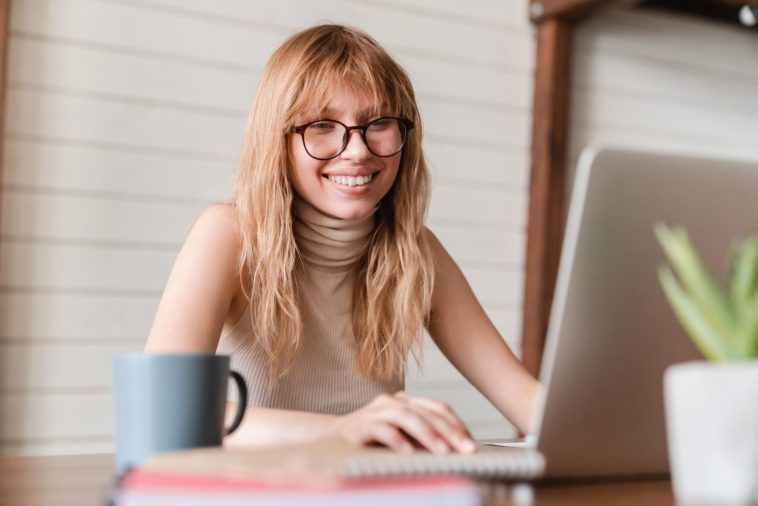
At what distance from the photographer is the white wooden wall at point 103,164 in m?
2.33

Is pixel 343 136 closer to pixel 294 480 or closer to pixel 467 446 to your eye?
pixel 467 446

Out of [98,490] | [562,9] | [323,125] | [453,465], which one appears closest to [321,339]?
[323,125]

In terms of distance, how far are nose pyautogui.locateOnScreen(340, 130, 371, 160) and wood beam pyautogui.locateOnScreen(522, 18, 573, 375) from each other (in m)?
1.74

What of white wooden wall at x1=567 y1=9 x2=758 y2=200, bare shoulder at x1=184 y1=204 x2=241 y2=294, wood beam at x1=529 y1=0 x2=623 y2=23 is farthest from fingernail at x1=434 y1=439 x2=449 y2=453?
white wooden wall at x1=567 y1=9 x2=758 y2=200

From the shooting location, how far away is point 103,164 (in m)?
2.43

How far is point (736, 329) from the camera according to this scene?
59cm

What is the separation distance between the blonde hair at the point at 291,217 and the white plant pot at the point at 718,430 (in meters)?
0.91

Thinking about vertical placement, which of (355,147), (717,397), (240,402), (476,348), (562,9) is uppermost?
(562,9)

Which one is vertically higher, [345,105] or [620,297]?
[345,105]

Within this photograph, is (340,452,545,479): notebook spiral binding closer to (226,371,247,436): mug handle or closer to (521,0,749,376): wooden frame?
(226,371,247,436): mug handle

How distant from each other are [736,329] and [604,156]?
168 mm

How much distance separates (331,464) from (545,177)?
8.55 feet

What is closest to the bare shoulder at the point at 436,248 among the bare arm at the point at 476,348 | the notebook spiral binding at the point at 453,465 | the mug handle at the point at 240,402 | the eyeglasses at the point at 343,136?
the bare arm at the point at 476,348

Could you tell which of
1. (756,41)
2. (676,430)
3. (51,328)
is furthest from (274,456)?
(756,41)
